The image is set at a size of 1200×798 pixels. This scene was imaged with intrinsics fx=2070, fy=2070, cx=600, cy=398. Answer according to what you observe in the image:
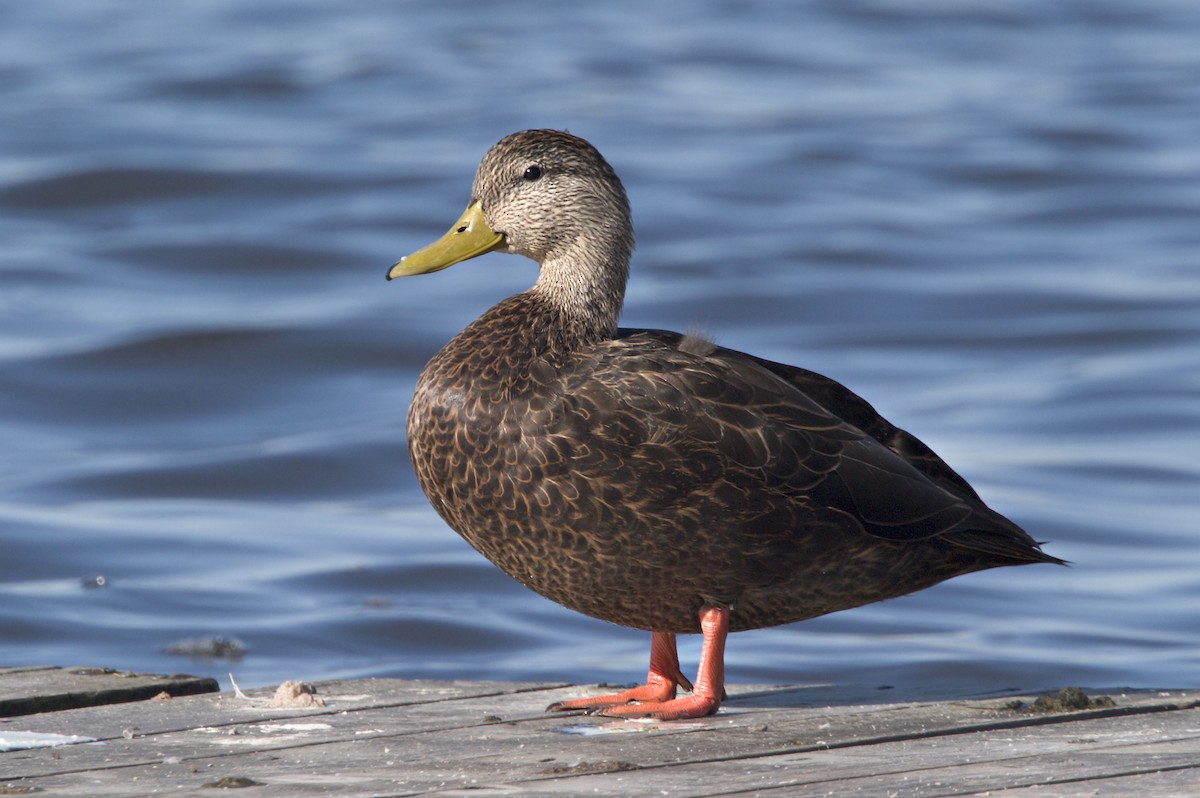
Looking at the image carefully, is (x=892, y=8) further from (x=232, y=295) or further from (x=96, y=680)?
(x=96, y=680)

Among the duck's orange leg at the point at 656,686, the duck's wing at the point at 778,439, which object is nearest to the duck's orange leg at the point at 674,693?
the duck's orange leg at the point at 656,686

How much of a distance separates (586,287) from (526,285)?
1037 cm

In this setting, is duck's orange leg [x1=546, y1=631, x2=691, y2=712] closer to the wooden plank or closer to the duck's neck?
the duck's neck

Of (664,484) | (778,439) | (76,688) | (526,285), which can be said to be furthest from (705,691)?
(526,285)

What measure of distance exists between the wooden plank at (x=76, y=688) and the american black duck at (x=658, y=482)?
865mm

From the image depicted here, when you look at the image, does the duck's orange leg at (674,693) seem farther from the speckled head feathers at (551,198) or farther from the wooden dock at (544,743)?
the speckled head feathers at (551,198)

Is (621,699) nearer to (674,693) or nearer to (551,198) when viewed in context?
(674,693)

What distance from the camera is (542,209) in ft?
17.7

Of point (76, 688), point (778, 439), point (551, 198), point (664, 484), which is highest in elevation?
point (551, 198)

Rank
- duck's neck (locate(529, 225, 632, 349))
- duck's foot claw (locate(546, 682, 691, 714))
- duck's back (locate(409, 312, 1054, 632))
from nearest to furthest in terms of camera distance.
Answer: duck's back (locate(409, 312, 1054, 632)) → duck's foot claw (locate(546, 682, 691, 714)) → duck's neck (locate(529, 225, 632, 349))

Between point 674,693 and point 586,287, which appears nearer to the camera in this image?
point 674,693

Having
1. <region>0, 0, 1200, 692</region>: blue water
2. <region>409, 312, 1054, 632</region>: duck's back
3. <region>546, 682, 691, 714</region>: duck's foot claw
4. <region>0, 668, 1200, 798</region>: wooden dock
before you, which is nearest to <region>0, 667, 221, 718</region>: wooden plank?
<region>0, 668, 1200, 798</region>: wooden dock

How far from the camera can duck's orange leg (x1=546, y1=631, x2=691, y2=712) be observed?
4.95 m

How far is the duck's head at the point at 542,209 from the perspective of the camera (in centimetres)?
539
